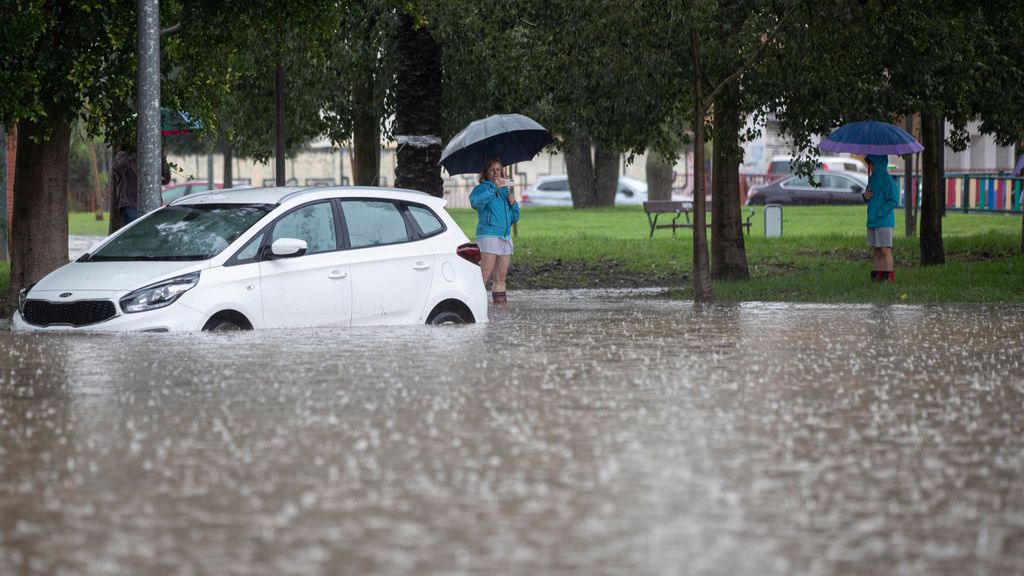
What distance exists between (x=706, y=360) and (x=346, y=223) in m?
3.34

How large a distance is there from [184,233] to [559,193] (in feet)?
181

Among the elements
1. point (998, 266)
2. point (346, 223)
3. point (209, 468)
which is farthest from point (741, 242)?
point (209, 468)

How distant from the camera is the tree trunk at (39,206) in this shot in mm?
18266

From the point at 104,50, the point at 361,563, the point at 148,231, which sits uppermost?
the point at 104,50

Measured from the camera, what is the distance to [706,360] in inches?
438

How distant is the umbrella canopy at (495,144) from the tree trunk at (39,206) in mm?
4309

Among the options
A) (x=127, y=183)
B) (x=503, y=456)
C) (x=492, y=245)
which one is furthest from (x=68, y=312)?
(x=127, y=183)

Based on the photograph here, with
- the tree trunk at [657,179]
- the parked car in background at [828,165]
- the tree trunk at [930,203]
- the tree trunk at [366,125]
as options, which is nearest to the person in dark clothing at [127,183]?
the tree trunk at [366,125]

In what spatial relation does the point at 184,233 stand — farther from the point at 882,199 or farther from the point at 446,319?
the point at 882,199

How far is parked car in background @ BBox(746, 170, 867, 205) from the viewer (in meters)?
59.0

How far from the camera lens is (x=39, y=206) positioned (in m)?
18.3

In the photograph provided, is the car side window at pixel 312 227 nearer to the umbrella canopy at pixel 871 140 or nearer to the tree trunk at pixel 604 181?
the umbrella canopy at pixel 871 140

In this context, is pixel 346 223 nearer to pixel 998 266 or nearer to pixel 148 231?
pixel 148 231

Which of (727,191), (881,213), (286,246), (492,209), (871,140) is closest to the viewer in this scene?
(286,246)
